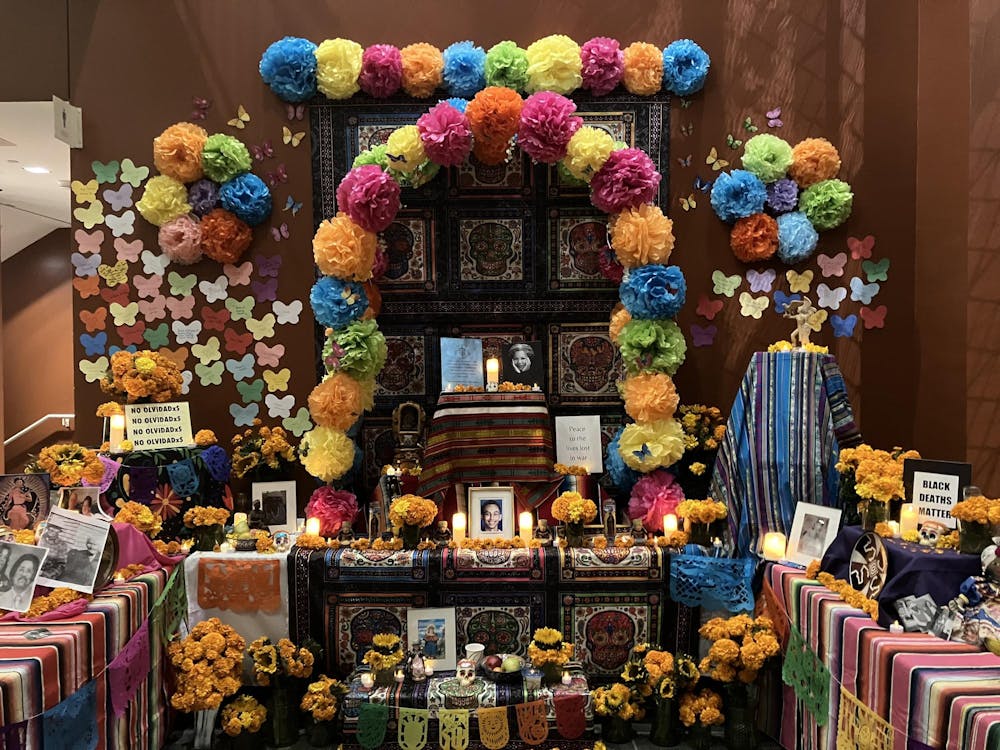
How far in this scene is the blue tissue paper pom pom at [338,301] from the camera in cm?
369

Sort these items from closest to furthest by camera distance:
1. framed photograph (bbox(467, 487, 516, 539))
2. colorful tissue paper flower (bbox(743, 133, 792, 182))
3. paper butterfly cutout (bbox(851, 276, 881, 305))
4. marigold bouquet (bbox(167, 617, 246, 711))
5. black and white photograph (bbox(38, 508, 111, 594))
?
1. black and white photograph (bbox(38, 508, 111, 594))
2. marigold bouquet (bbox(167, 617, 246, 711))
3. framed photograph (bbox(467, 487, 516, 539))
4. colorful tissue paper flower (bbox(743, 133, 792, 182))
5. paper butterfly cutout (bbox(851, 276, 881, 305))

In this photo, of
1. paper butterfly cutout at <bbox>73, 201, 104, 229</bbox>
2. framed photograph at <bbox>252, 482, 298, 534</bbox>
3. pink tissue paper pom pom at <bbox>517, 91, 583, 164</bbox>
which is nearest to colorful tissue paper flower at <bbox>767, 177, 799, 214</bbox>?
pink tissue paper pom pom at <bbox>517, 91, 583, 164</bbox>

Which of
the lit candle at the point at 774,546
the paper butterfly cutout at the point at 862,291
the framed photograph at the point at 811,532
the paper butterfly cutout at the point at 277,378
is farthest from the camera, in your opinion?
the paper butterfly cutout at the point at 277,378

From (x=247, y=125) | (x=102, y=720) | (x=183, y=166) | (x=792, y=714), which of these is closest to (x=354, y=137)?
(x=247, y=125)

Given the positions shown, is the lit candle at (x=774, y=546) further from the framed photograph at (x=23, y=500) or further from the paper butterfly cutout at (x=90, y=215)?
the paper butterfly cutout at (x=90, y=215)

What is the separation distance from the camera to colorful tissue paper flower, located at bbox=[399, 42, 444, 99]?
13.3 ft

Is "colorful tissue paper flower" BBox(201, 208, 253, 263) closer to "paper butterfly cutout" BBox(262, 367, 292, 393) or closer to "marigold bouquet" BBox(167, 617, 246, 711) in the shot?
"paper butterfly cutout" BBox(262, 367, 292, 393)

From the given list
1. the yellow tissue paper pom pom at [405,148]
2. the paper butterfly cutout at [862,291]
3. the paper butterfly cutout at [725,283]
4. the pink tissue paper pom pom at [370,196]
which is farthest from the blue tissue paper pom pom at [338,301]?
the paper butterfly cutout at [862,291]

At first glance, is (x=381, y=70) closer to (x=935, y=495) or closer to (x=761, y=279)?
(x=761, y=279)

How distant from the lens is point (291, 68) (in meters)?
4.07

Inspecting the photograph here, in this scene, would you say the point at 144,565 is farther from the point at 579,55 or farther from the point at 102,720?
the point at 579,55

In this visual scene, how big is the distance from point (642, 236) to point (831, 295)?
1.39 metres

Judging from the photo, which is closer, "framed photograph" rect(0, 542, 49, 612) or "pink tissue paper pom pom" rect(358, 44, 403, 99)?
"framed photograph" rect(0, 542, 49, 612)

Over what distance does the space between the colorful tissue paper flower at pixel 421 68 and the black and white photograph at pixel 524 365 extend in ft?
5.26
